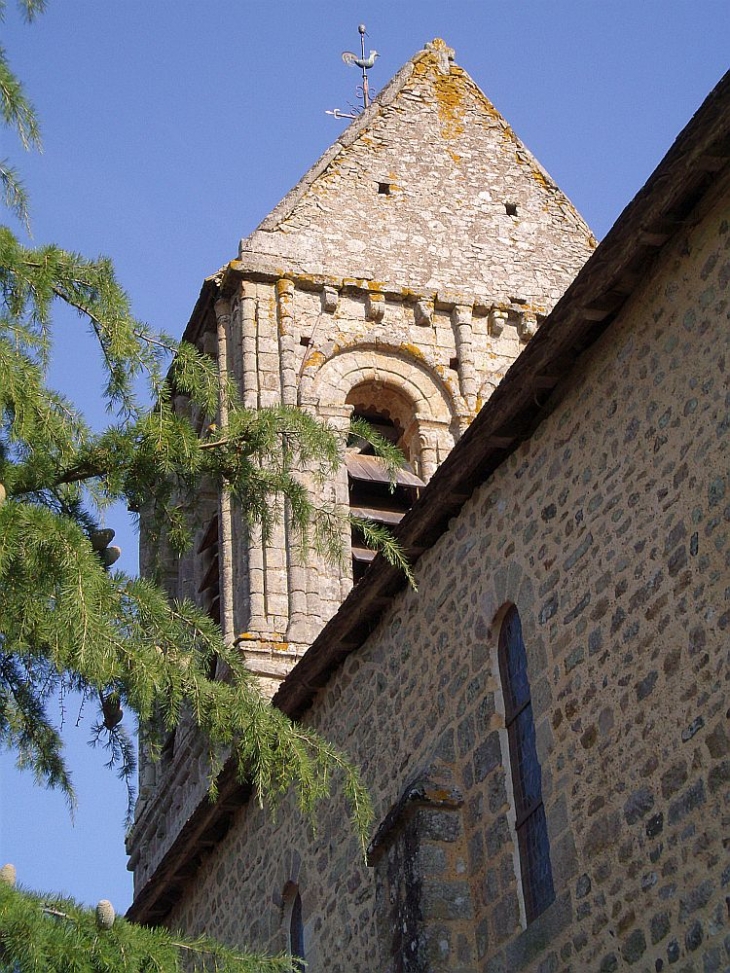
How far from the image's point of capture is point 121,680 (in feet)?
24.9

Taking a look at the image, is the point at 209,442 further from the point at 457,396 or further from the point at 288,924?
the point at 457,396

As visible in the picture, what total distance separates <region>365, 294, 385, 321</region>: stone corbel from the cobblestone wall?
788cm

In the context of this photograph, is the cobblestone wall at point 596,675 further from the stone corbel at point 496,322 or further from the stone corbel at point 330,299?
the stone corbel at point 496,322

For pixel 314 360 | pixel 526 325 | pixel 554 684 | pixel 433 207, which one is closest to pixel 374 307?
pixel 314 360

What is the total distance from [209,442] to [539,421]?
2.05 metres

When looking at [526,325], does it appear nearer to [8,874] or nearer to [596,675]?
[596,675]

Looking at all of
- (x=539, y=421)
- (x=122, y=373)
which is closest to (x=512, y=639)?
(x=539, y=421)

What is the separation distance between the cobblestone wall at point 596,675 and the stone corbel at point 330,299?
307 inches

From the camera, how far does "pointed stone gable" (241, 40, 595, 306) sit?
19.0m

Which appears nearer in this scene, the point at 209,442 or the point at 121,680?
the point at 121,680

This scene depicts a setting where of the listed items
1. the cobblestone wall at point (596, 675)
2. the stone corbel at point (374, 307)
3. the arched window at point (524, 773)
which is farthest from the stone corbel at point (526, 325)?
the arched window at point (524, 773)

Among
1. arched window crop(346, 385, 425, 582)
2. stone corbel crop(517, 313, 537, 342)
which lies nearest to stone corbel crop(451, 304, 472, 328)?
stone corbel crop(517, 313, 537, 342)

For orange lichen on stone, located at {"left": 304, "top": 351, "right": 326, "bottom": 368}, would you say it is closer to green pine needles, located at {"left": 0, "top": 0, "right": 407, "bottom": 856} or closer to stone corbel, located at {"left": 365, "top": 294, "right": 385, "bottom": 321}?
stone corbel, located at {"left": 365, "top": 294, "right": 385, "bottom": 321}

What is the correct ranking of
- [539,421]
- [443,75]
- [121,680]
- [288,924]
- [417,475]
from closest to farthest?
1. [121,680]
2. [539,421]
3. [288,924]
4. [417,475]
5. [443,75]
